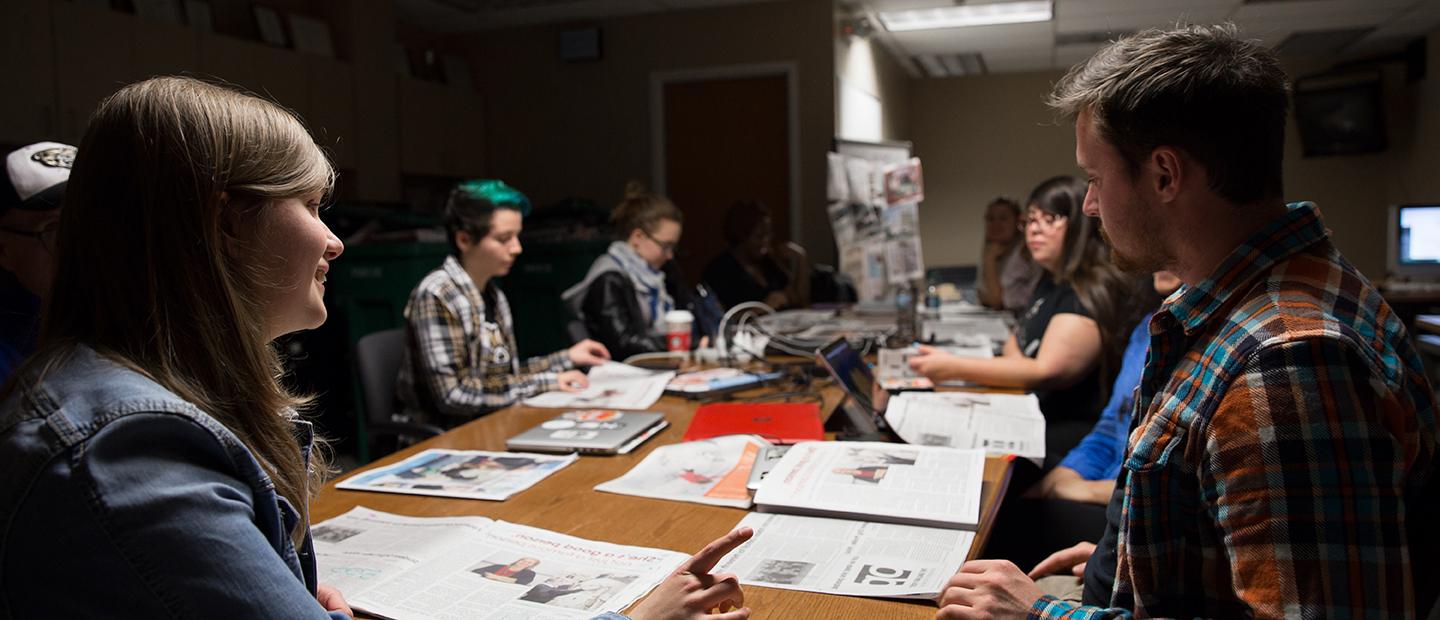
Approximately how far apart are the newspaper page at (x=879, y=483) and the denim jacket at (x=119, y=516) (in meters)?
0.82

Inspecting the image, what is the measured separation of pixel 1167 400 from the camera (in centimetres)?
96

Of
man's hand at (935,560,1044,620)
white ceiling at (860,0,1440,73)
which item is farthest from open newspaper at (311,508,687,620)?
white ceiling at (860,0,1440,73)

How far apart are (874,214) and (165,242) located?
5389 millimetres

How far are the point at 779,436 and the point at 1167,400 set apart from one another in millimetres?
936

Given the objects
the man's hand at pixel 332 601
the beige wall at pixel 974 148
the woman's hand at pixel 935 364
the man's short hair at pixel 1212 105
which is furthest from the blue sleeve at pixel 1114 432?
the beige wall at pixel 974 148

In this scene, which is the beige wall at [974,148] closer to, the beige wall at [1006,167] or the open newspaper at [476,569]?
the beige wall at [1006,167]

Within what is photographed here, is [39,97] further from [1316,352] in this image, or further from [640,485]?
[1316,352]

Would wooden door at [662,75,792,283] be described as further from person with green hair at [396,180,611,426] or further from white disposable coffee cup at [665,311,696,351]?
person with green hair at [396,180,611,426]

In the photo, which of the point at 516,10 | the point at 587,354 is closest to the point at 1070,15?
the point at 516,10

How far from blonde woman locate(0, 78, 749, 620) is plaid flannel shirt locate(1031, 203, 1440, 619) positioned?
2.61 feet

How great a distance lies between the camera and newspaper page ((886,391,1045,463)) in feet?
5.83

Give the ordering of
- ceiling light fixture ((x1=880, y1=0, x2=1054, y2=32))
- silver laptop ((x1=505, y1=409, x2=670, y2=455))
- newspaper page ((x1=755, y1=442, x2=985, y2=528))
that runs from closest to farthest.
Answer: newspaper page ((x1=755, y1=442, x2=985, y2=528)) < silver laptop ((x1=505, y1=409, x2=670, y2=455)) < ceiling light fixture ((x1=880, y1=0, x2=1054, y2=32))

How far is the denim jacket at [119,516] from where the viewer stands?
0.63 meters

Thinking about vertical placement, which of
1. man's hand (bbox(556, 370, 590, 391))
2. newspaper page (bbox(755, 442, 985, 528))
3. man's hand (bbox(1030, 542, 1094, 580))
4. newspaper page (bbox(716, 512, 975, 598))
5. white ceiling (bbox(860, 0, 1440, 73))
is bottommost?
man's hand (bbox(1030, 542, 1094, 580))
